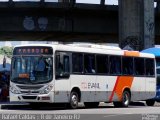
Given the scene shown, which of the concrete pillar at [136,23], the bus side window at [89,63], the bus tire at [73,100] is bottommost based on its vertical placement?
the bus tire at [73,100]

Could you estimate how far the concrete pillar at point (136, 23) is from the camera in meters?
41.6

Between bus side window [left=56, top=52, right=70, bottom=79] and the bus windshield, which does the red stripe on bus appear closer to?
bus side window [left=56, top=52, right=70, bottom=79]

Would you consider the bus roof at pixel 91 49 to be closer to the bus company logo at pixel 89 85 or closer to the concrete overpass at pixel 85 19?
the bus company logo at pixel 89 85

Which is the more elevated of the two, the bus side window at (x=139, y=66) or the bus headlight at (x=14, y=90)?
the bus side window at (x=139, y=66)

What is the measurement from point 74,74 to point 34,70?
1.91 m

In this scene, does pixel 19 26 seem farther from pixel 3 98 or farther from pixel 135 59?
pixel 135 59

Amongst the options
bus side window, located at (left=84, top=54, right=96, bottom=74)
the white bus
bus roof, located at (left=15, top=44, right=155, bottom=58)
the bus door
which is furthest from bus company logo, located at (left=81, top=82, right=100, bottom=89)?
bus roof, located at (left=15, top=44, right=155, bottom=58)

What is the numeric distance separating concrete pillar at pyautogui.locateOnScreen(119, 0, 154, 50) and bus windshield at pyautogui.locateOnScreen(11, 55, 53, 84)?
61.3ft

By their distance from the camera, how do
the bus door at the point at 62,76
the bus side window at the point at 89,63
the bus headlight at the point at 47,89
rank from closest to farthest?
the bus headlight at the point at 47,89 < the bus door at the point at 62,76 < the bus side window at the point at 89,63

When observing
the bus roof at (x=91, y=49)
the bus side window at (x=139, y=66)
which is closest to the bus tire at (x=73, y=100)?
the bus roof at (x=91, y=49)

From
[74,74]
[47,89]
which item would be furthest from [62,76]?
[47,89]

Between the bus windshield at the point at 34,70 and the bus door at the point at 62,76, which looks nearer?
the bus windshield at the point at 34,70

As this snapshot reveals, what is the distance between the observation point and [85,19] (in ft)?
152

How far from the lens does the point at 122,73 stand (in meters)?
27.5
